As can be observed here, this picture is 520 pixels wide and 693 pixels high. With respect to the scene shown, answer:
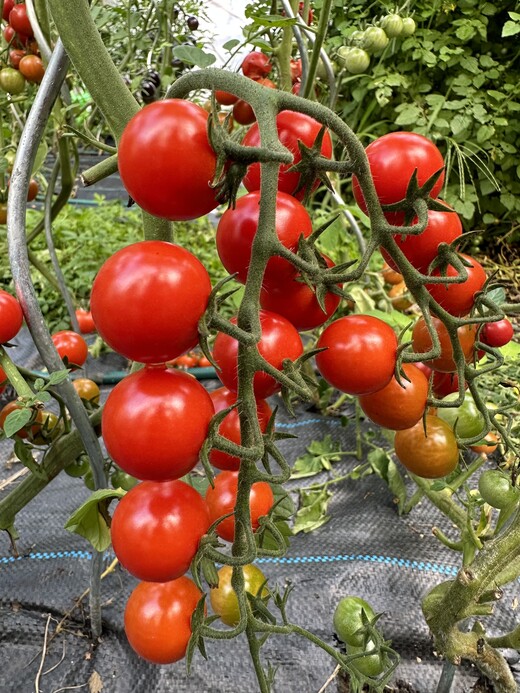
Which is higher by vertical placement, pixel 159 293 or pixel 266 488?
pixel 159 293

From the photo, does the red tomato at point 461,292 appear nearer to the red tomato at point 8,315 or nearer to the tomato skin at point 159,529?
the tomato skin at point 159,529

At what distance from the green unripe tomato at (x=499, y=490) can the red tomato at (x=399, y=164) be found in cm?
44

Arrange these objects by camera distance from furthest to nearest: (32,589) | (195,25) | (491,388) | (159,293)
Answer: (195,25)
(491,388)
(32,589)
(159,293)

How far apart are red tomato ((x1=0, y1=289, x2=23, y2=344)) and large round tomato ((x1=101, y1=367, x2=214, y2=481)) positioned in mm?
203

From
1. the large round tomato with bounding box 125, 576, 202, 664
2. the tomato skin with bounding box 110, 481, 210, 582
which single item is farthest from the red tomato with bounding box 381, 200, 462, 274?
the large round tomato with bounding box 125, 576, 202, 664

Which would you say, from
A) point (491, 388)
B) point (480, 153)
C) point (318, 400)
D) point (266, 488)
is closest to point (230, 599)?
point (266, 488)

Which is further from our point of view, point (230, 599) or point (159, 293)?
point (230, 599)

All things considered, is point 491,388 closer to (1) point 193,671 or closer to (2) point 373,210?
(1) point 193,671

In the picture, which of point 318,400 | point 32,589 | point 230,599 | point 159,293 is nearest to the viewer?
point 159,293

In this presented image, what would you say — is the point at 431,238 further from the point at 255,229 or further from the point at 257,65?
the point at 257,65

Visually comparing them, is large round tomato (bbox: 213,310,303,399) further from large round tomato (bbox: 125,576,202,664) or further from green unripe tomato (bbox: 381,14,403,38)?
green unripe tomato (bbox: 381,14,403,38)

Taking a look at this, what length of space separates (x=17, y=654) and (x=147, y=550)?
22.7 inches

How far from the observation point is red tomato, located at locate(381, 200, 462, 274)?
0.38 metres

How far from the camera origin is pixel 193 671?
2.67ft
